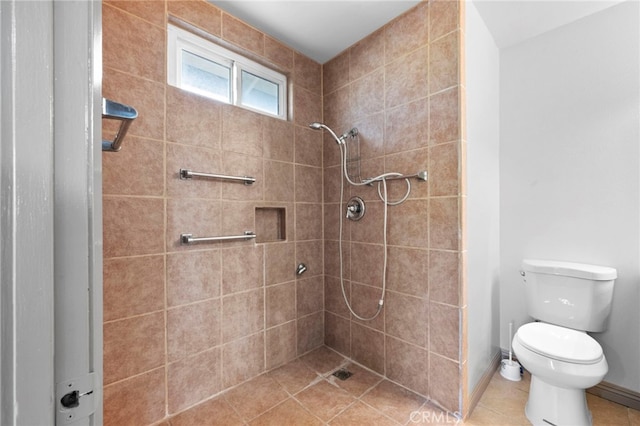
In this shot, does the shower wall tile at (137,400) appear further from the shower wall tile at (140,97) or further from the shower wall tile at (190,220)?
the shower wall tile at (140,97)

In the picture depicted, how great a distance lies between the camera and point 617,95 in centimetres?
161

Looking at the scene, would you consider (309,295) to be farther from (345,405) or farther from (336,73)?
(336,73)

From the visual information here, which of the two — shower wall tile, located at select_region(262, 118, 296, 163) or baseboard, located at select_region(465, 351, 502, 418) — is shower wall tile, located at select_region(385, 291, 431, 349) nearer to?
baseboard, located at select_region(465, 351, 502, 418)

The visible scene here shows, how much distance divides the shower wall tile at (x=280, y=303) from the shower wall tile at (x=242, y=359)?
0.14 meters

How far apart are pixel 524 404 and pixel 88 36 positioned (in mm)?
2349

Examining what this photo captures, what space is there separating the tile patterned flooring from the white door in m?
1.41

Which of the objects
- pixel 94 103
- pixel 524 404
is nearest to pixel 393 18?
pixel 94 103

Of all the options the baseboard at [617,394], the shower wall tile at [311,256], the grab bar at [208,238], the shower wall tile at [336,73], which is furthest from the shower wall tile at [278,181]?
the baseboard at [617,394]

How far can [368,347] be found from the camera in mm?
1927

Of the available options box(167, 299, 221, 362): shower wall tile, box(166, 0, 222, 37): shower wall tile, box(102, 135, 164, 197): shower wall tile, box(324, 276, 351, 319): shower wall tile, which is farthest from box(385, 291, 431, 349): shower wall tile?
box(166, 0, 222, 37): shower wall tile

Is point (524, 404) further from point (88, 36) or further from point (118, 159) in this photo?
point (118, 159)

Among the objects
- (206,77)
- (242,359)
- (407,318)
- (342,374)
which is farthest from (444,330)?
(206,77)

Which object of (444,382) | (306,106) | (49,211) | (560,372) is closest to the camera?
(49,211)

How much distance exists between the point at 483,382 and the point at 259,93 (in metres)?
2.44
